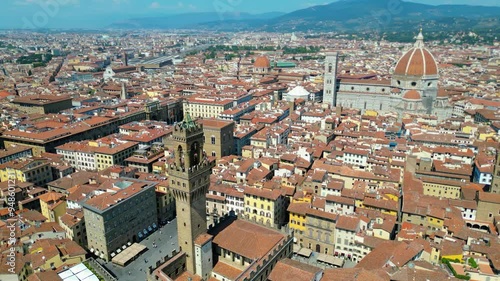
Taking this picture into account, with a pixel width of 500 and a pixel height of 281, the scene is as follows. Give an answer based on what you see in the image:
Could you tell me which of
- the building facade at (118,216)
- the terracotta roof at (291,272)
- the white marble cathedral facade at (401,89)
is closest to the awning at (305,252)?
the terracotta roof at (291,272)


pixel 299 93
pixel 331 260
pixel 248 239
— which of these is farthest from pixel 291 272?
pixel 299 93

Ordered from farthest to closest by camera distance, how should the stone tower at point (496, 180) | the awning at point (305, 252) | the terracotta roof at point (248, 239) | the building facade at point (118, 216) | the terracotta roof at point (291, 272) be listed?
the stone tower at point (496, 180) < the awning at point (305, 252) < the building facade at point (118, 216) < the terracotta roof at point (248, 239) < the terracotta roof at point (291, 272)

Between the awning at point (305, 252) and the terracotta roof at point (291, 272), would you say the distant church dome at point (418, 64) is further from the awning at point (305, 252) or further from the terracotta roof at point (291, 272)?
the terracotta roof at point (291, 272)

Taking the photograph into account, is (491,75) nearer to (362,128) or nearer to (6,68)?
(362,128)

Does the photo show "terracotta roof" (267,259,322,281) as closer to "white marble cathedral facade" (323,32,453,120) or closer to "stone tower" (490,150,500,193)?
"stone tower" (490,150,500,193)

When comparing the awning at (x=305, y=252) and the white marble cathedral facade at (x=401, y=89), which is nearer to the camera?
the awning at (x=305, y=252)

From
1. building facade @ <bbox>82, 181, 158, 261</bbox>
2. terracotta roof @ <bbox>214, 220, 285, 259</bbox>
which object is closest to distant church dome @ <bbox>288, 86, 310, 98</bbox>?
building facade @ <bbox>82, 181, 158, 261</bbox>

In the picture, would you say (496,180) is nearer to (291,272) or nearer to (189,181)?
(291,272)
